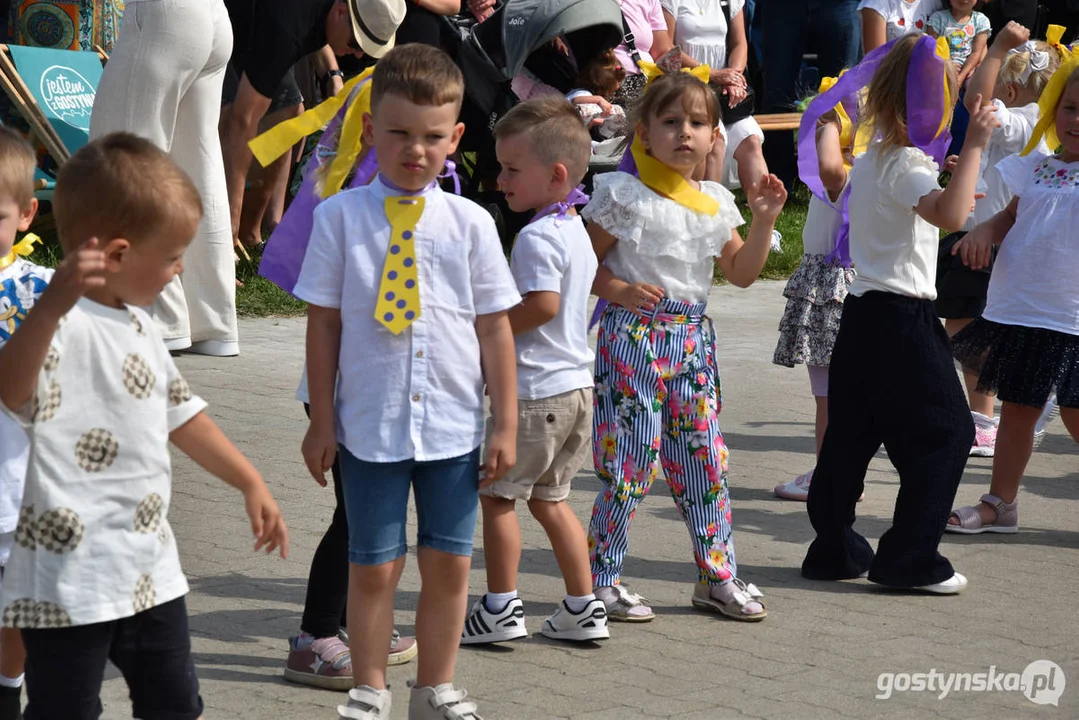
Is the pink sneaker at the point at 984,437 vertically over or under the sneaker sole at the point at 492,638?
over

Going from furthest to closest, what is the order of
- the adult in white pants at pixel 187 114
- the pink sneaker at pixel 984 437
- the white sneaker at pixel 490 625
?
1. the pink sneaker at pixel 984 437
2. the adult in white pants at pixel 187 114
3. the white sneaker at pixel 490 625

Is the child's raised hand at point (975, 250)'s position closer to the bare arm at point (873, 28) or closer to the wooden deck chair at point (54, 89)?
the wooden deck chair at point (54, 89)

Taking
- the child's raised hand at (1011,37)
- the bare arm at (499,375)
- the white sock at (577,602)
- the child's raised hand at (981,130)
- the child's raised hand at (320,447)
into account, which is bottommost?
the white sock at (577,602)

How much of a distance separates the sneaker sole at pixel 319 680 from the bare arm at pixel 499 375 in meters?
0.77

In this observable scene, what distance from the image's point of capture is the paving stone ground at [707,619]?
399 centimetres

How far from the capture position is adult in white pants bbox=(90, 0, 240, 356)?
678 centimetres

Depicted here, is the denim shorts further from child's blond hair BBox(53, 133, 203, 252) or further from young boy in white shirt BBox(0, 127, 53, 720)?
child's blond hair BBox(53, 133, 203, 252)

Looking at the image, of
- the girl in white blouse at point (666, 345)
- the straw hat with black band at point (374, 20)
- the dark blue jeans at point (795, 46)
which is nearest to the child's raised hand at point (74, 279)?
the girl in white blouse at point (666, 345)

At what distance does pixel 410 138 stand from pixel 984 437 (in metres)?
4.18

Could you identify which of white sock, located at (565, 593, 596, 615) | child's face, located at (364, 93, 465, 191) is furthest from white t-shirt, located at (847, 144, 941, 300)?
child's face, located at (364, 93, 465, 191)

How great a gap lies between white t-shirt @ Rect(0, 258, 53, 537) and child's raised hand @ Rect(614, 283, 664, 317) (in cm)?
177

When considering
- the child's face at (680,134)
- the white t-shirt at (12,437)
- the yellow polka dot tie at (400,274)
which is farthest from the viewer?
the child's face at (680,134)

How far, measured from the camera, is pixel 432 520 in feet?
11.9

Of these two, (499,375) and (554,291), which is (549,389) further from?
(499,375)
